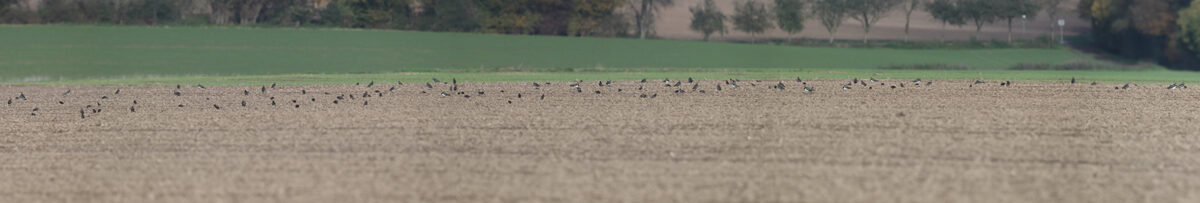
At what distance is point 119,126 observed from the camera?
20.3 m

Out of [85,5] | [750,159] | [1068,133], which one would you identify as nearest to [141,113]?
[750,159]

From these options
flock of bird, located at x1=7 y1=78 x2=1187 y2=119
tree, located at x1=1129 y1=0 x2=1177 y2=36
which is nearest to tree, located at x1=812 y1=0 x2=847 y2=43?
tree, located at x1=1129 y1=0 x2=1177 y2=36

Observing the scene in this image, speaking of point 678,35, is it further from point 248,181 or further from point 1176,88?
point 248,181

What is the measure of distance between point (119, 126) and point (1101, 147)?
16.4m

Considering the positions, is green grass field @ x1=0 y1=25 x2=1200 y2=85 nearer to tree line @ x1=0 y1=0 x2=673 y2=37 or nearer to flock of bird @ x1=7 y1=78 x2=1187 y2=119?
tree line @ x1=0 y1=0 x2=673 y2=37

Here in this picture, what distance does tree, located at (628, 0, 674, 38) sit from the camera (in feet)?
264

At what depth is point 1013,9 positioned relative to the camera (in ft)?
266

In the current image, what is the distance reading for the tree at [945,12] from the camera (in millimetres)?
82750

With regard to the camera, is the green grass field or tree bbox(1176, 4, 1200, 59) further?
tree bbox(1176, 4, 1200, 59)

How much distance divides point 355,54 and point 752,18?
36222 mm

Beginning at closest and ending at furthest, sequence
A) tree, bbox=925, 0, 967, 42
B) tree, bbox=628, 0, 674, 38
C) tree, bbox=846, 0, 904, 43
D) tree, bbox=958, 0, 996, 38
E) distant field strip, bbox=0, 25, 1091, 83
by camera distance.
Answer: distant field strip, bbox=0, 25, 1091, 83, tree, bbox=628, 0, 674, 38, tree, bbox=846, 0, 904, 43, tree, bbox=958, 0, 996, 38, tree, bbox=925, 0, 967, 42

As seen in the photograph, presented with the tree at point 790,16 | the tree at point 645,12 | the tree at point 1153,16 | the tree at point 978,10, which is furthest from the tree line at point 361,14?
the tree at point 1153,16

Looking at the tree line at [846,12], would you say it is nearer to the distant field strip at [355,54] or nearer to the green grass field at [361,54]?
the distant field strip at [355,54]

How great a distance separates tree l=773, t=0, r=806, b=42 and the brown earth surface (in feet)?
178
